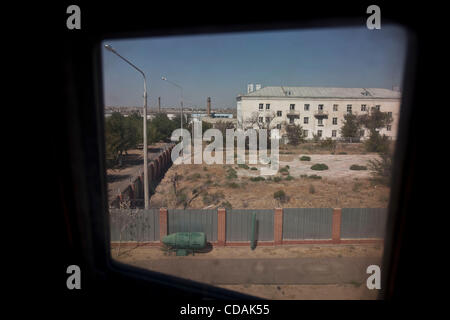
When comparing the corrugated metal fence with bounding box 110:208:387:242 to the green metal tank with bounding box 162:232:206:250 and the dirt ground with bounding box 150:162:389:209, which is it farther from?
the dirt ground with bounding box 150:162:389:209

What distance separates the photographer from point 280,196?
12.6 meters

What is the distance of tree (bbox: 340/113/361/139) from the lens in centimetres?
2288

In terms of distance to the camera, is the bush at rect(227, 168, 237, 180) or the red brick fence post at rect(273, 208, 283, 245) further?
the bush at rect(227, 168, 237, 180)

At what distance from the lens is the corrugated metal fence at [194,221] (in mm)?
7738

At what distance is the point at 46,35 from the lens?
1.60 metres

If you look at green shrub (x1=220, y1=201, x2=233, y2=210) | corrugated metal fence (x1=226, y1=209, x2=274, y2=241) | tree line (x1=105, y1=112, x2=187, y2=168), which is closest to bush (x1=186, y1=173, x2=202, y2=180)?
tree line (x1=105, y1=112, x2=187, y2=168)

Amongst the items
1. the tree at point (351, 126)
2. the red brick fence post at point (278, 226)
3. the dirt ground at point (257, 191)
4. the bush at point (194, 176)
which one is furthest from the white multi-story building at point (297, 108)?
the red brick fence post at point (278, 226)

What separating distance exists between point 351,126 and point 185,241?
20.4 metres

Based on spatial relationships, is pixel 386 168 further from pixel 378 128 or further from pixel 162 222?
pixel 378 128

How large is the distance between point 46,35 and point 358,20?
5.42 feet

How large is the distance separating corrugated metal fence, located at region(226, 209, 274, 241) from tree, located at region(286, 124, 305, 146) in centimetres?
2082

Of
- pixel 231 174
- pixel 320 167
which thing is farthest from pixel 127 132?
pixel 320 167

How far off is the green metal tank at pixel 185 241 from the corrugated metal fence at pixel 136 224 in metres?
0.67
